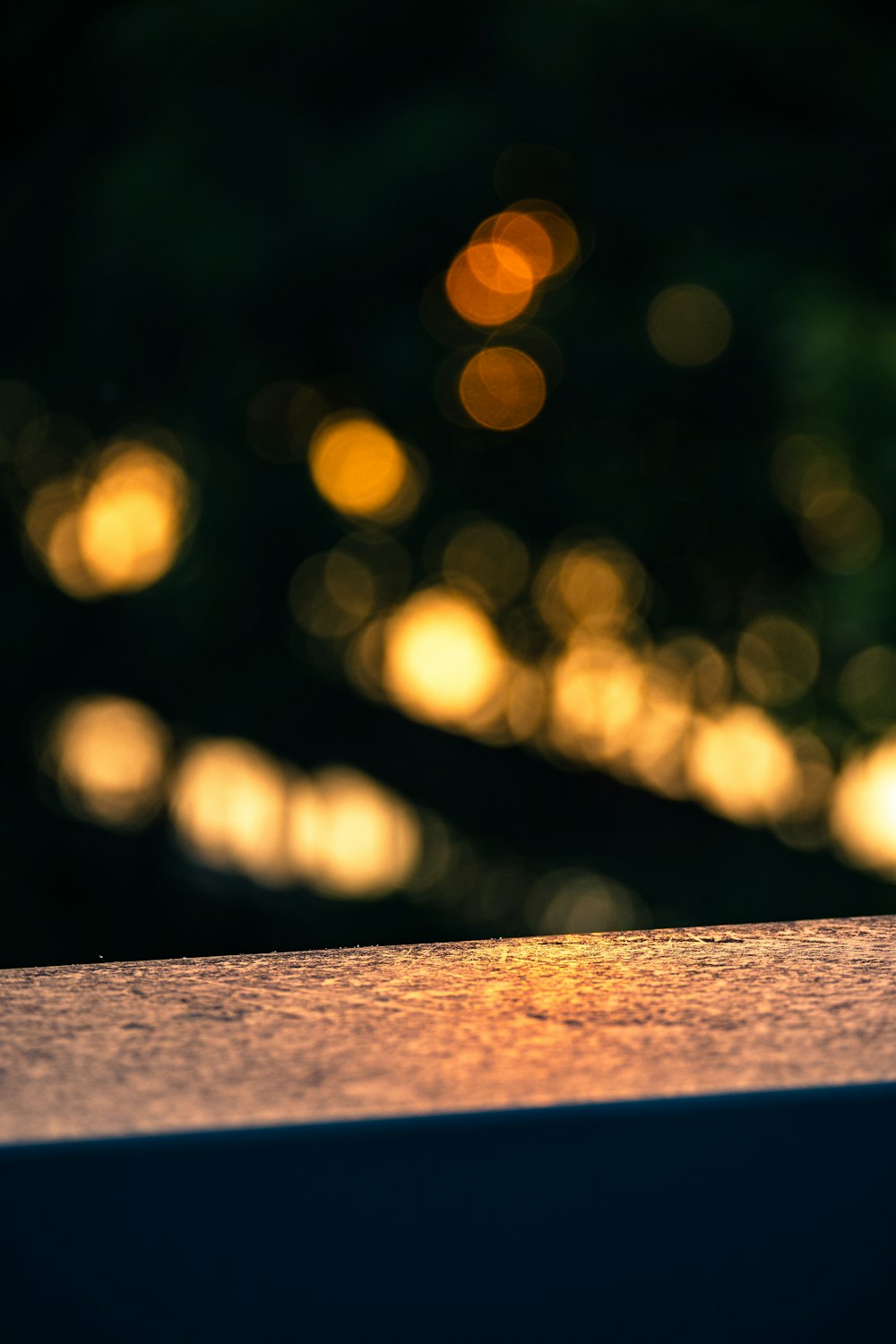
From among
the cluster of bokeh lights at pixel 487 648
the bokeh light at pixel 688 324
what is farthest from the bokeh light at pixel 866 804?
the bokeh light at pixel 688 324

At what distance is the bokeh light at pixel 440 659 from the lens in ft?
7.84

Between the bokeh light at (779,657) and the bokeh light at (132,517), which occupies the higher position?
the bokeh light at (132,517)

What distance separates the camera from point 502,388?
2389mm

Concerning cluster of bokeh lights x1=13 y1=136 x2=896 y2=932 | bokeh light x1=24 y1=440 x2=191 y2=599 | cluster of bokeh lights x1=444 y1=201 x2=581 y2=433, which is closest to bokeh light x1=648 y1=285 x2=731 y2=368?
cluster of bokeh lights x1=13 y1=136 x2=896 y2=932

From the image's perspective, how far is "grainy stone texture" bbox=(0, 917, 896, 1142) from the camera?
1.34 meters

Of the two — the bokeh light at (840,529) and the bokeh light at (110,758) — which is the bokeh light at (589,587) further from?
the bokeh light at (110,758)

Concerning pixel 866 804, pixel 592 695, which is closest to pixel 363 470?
pixel 592 695

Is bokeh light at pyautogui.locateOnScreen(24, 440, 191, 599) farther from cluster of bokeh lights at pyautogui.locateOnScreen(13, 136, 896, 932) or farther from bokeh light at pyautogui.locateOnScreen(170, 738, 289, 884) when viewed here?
bokeh light at pyautogui.locateOnScreen(170, 738, 289, 884)

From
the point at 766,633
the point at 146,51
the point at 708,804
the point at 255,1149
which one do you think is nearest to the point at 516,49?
the point at 146,51

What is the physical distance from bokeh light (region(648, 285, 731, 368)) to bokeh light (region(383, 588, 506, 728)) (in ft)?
1.96

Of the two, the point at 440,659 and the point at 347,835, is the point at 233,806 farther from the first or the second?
the point at 440,659

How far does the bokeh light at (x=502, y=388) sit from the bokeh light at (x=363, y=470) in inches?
6.4

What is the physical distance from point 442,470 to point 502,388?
0.19m

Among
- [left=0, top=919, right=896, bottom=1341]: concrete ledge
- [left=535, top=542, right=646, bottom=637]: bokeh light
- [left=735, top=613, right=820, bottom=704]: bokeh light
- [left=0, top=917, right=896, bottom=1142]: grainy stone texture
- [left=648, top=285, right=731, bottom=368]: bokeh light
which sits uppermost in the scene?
[left=648, top=285, right=731, bottom=368]: bokeh light
